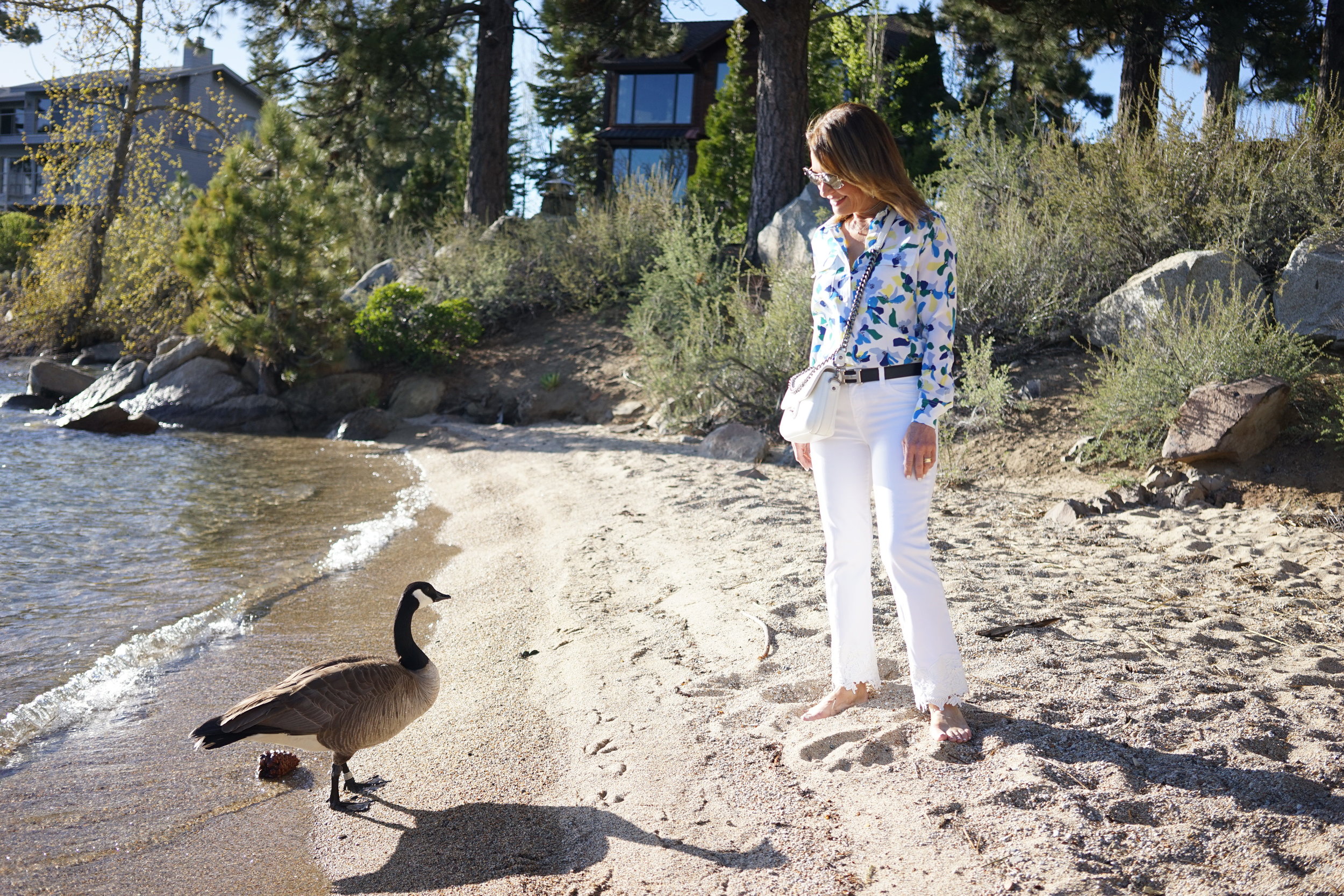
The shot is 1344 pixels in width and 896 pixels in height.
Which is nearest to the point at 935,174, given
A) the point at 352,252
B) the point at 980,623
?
the point at 980,623

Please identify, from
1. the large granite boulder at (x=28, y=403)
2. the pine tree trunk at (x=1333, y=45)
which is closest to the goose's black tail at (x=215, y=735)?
the pine tree trunk at (x=1333, y=45)

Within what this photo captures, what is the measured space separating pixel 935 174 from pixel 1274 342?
5617mm

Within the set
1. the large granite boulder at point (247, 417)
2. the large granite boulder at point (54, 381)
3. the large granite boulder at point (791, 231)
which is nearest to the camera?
the large granite boulder at point (791, 231)

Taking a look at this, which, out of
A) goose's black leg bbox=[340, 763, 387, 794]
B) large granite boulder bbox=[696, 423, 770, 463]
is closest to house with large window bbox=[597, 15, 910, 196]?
large granite boulder bbox=[696, 423, 770, 463]

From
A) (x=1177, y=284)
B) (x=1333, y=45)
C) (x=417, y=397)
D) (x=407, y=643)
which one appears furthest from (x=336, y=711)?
(x=1333, y=45)

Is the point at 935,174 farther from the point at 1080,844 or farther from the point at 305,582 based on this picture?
the point at 1080,844

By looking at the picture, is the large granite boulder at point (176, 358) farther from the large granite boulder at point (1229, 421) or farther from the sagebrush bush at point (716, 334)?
the large granite boulder at point (1229, 421)

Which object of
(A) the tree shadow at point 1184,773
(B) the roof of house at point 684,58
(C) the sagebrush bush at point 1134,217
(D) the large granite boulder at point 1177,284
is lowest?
(A) the tree shadow at point 1184,773

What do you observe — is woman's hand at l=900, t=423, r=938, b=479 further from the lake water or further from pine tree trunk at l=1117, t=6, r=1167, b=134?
pine tree trunk at l=1117, t=6, r=1167, b=134

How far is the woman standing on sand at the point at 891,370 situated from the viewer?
3.17 metres

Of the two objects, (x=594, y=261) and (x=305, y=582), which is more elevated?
(x=594, y=261)

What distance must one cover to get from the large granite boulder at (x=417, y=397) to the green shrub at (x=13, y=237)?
19183 mm

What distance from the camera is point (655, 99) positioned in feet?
112

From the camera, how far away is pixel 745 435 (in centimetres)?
959
